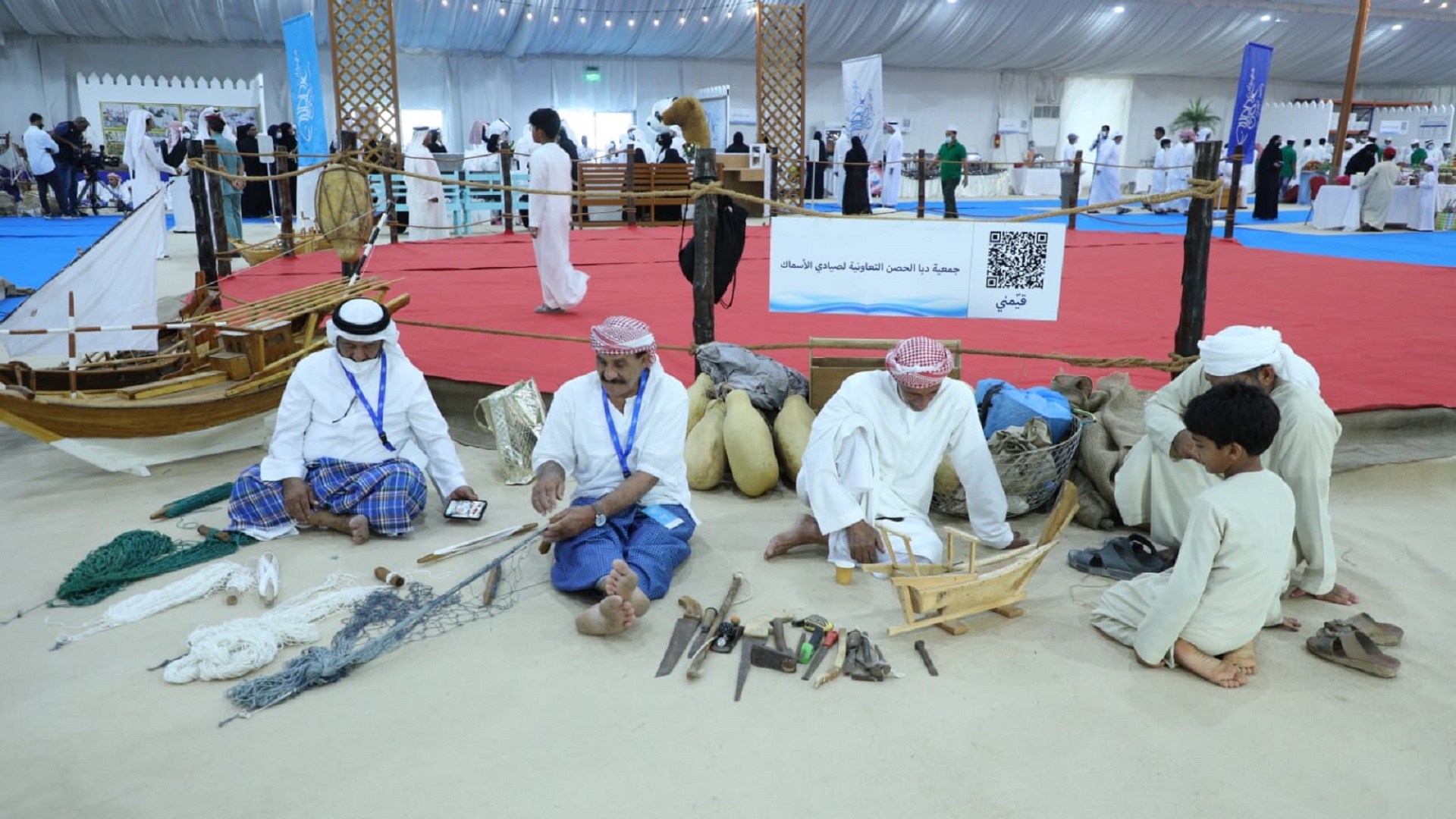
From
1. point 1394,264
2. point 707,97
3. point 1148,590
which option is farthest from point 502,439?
point 707,97

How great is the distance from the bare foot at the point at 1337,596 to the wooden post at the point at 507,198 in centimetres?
857

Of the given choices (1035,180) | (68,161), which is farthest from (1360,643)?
(1035,180)

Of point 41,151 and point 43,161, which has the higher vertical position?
point 41,151

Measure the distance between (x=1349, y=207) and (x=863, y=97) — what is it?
653 cm

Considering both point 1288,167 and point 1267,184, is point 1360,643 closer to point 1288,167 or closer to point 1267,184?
point 1267,184

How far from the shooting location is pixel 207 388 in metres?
3.92

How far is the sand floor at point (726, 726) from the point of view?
74.2 inches

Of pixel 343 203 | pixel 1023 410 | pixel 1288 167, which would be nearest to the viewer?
pixel 1023 410

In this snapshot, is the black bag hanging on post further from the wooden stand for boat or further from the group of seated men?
the wooden stand for boat

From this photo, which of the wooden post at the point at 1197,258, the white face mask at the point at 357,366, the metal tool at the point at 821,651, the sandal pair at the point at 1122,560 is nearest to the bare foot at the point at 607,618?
the metal tool at the point at 821,651

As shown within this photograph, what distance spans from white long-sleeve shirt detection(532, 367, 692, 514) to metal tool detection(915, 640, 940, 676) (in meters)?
0.87

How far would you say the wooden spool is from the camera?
5.93 meters

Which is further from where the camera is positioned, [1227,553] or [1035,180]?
[1035,180]

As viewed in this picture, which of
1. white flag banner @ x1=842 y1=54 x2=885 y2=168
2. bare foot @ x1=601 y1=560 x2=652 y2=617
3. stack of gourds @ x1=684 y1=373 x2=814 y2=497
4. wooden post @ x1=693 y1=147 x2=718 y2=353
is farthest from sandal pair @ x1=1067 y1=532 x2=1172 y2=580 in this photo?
white flag banner @ x1=842 y1=54 x2=885 y2=168
